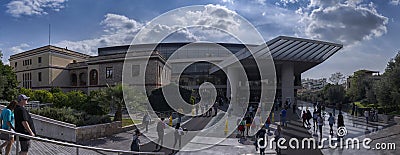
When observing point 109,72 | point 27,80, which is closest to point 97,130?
point 109,72

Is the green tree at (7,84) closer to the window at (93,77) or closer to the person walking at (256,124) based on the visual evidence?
the window at (93,77)

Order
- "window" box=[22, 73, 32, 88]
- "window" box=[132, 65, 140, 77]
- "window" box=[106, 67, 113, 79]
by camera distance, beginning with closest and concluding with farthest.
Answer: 1. "window" box=[132, 65, 140, 77]
2. "window" box=[106, 67, 113, 79]
3. "window" box=[22, 73, 32, 88]

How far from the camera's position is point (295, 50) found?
37188 mm

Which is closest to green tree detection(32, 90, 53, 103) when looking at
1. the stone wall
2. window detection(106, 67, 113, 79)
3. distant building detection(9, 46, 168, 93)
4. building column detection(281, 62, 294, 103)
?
distant building detection(9, 46, 168, 93)

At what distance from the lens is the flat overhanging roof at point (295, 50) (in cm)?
3559

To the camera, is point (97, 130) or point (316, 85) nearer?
point (97, 130)

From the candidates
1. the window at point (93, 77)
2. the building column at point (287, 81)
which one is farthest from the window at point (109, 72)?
the building column at point (287, 81)

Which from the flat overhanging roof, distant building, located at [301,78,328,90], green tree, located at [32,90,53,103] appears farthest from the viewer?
distant building, located at [301,78,328,90]

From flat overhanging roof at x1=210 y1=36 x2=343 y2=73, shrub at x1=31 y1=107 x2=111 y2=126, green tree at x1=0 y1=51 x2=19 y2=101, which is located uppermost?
flat overhanging roof at x1=210 y1=36 x2=343 y2=73

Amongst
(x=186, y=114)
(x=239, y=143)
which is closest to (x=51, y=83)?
(x=186, y=114)

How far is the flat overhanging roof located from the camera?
35.6 m

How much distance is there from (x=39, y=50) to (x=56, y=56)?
10.1ft

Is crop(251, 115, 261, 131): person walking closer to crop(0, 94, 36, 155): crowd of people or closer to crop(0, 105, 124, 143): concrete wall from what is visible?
crop(0, 105, 124, 143): concrete wall

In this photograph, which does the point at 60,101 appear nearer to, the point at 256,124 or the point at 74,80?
the point at 256,124
